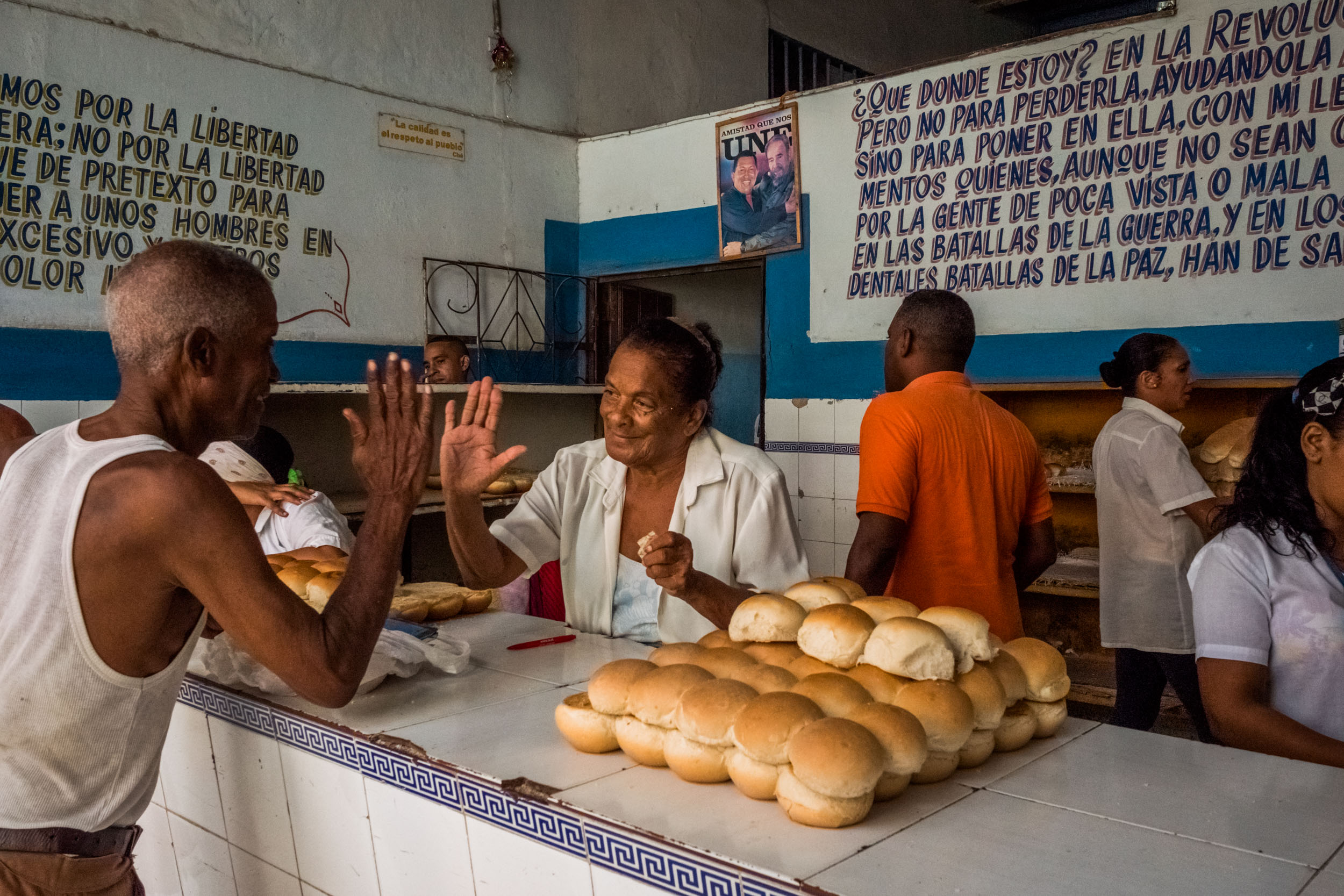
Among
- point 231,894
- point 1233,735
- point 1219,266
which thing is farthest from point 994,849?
point 1219,266

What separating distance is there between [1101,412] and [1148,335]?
110 centimetres

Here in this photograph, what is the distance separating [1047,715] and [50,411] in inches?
179

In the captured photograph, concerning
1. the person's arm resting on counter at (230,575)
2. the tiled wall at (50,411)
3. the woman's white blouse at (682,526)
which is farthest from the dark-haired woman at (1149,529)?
the tiled wall at (50,411)

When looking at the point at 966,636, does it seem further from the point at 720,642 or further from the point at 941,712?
the point at 720,642

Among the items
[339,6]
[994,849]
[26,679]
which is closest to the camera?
[994,849]

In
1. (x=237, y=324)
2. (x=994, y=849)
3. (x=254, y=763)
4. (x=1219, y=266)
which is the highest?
(x=1219, y=266)

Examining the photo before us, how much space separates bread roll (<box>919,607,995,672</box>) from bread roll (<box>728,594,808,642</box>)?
0.21 m

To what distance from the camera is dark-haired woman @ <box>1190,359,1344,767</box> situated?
1837 millimetres

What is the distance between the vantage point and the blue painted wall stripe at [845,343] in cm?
428

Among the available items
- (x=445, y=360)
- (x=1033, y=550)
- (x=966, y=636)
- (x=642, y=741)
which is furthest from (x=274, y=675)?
(x=445, y=360)

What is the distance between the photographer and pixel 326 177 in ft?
17.9

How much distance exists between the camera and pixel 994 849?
117cm

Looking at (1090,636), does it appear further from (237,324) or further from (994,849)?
(237,324)

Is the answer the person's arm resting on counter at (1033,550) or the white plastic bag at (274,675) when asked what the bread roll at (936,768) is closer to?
the white plastic bag at (274,675)
